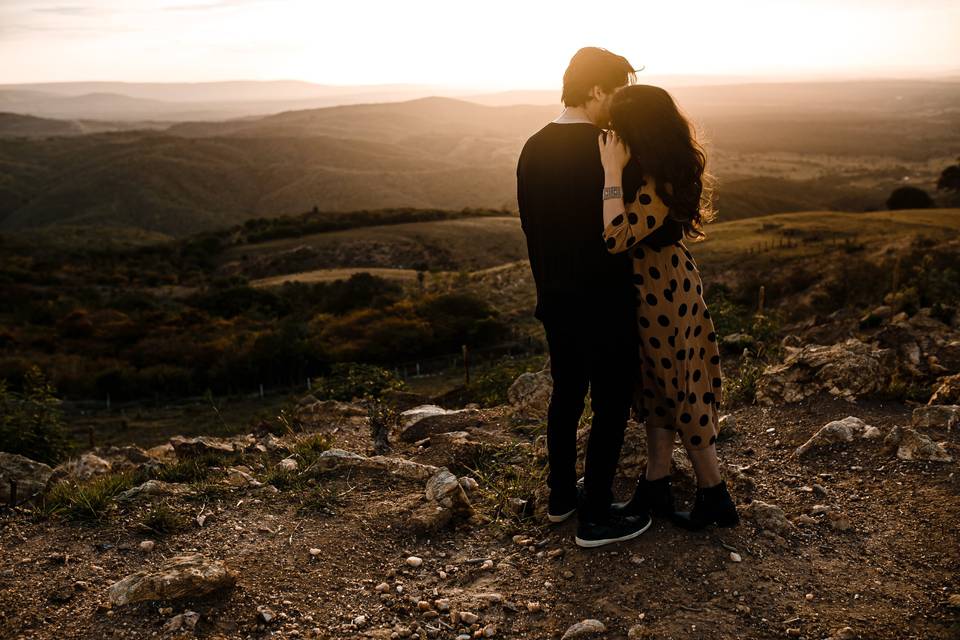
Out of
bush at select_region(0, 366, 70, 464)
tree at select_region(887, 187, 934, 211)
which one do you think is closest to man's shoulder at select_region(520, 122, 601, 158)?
bush at select_region(0, 366, 70, 464)

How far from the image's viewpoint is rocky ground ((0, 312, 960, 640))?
2904 mm

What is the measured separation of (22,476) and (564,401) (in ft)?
12.5

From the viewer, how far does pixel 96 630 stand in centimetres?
291

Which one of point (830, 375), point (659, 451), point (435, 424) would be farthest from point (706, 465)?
point (435, 424)

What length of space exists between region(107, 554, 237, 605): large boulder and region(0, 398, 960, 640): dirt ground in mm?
47

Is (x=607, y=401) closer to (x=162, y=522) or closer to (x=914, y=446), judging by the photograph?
(x=914, y=446)

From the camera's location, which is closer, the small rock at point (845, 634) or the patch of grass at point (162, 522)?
the small rock at point (845, 634)

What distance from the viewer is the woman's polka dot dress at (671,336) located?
2.89 meters

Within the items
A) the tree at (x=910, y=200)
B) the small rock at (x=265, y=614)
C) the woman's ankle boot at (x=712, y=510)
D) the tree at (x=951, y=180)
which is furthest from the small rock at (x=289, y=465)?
the tree at (x=951, y=180)

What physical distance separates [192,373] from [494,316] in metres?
7.61

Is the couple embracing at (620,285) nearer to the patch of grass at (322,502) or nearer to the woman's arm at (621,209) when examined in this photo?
the woman's arm at (621,209)

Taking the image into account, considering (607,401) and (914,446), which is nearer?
(607,401)

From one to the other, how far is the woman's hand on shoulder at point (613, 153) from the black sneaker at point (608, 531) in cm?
156

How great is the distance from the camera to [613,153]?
2824mm
